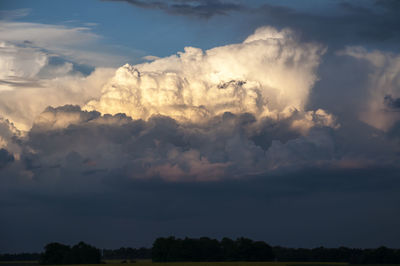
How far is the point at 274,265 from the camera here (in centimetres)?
16375

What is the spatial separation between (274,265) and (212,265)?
59.6 feet

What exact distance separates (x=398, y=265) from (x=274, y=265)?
4245 centimetres

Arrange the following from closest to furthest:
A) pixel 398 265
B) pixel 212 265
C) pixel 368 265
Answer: pixel 212 265, pixel 398 265, pixel 368 265

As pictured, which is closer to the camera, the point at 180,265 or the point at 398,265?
the point at 180,265

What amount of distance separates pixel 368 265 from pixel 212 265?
61.9m

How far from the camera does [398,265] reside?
176500mm

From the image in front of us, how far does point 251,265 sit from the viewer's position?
544 feet

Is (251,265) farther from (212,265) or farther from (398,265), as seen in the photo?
(398,265)

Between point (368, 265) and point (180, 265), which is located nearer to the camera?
point (180, 265)

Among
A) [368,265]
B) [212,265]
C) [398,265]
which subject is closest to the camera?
[212,265]

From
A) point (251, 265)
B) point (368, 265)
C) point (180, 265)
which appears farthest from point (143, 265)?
point (368, 265)

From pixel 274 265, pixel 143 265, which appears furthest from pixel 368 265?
pixel 143 265

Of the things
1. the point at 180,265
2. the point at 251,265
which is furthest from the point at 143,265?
the point at 251,265

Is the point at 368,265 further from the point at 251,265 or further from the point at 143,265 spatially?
the point at 143,265
